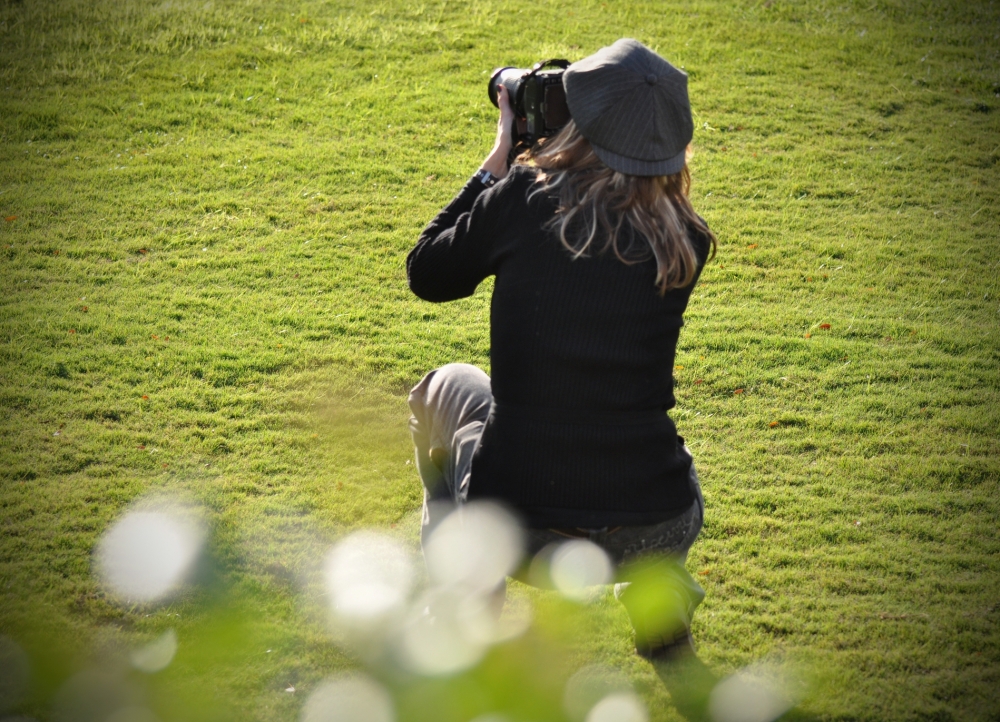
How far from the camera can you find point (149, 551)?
399cm

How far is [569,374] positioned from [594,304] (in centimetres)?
22

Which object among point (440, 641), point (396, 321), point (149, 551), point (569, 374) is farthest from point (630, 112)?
point (396, 321)

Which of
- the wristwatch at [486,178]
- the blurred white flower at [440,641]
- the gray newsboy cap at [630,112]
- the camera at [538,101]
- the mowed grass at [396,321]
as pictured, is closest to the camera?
the gray newsboy cap at [630,112]

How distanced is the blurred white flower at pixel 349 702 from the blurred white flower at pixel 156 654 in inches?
23.6

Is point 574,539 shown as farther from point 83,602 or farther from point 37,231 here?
point 37,231

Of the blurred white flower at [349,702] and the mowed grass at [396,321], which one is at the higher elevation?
the mowed grass at [396,321]

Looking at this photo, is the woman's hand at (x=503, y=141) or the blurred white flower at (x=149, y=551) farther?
the blurred white flower at (x=149, y=551)

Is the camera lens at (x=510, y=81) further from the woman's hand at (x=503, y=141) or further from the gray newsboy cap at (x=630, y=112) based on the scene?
the gray newsboy cap at (x=630, y=112)

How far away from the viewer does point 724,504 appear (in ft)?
14.7

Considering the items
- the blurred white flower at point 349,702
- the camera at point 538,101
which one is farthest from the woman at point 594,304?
the blurred white flower at point 349,702

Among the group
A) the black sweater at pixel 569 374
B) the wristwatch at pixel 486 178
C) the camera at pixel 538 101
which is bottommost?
the black sweater at pixel 569 374

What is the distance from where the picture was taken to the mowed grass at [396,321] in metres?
3.70

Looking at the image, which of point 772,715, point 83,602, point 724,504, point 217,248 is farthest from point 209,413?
point 772,715

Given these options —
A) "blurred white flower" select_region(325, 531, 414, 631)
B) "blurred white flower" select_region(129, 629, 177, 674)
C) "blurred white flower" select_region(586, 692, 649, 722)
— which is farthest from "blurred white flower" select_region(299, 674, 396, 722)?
"blurred white flower" select_region(586, 692, 649, 722)
